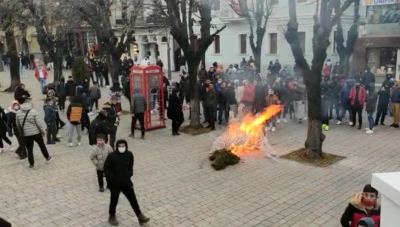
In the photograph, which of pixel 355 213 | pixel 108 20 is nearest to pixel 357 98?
pixel 355 213

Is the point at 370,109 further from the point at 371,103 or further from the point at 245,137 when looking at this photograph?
the point at 245,137

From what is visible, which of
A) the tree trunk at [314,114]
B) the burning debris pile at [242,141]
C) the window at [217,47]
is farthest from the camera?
the window at [217,47]

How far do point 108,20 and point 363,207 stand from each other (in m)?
14.4

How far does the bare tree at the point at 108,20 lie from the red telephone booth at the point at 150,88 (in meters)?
3.67

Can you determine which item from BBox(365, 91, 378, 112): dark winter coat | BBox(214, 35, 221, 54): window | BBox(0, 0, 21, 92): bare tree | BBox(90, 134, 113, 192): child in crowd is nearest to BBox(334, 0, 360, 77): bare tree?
BBox(365, 91, 378, 112): dark winter coat

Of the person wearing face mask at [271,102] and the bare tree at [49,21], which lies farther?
the bare tree at [49,21]

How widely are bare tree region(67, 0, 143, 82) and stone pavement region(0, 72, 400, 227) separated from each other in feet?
20.2

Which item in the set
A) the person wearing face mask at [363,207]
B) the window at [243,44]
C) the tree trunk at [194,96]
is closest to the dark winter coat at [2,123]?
the tree trunk at [194,96]

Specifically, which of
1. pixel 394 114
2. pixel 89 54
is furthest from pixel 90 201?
pixel 89 54

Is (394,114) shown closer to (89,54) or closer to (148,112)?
(148,112)

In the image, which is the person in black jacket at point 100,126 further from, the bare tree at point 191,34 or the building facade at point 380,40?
the building facade at point 380,40

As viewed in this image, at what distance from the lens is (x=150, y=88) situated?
13570 millimetres

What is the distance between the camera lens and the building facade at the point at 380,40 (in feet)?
73.8

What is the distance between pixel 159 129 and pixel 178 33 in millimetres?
3258
